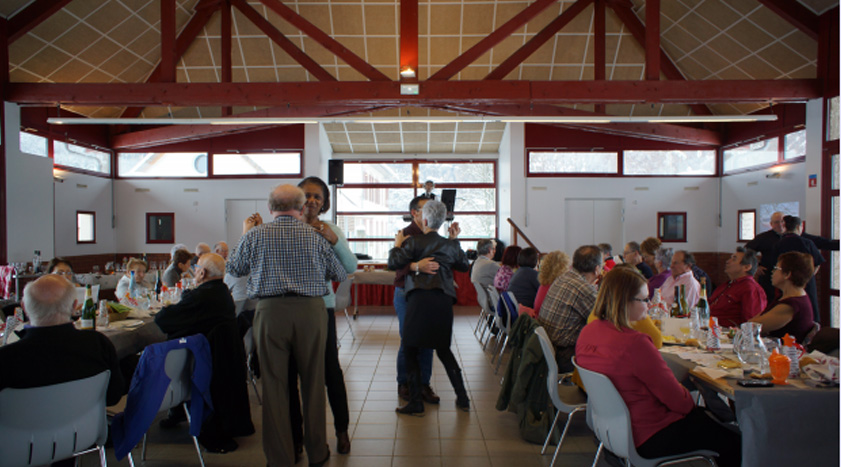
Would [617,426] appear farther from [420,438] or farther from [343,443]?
[343,443]

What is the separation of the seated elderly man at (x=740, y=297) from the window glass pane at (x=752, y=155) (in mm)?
7244

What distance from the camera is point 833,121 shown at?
7.50 metres

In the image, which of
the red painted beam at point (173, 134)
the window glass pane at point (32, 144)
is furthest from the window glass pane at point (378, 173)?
the window glass pane at point (32, 144)

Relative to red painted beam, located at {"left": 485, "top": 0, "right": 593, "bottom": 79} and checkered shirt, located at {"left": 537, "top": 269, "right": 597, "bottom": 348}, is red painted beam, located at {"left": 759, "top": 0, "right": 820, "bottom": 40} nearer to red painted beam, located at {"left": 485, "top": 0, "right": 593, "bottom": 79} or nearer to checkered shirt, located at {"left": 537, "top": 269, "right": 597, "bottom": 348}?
red painted beam, located at {"left": 485, "top": 0, "right": 593, "bottom": 79}

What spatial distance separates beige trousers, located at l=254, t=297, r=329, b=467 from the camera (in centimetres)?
284

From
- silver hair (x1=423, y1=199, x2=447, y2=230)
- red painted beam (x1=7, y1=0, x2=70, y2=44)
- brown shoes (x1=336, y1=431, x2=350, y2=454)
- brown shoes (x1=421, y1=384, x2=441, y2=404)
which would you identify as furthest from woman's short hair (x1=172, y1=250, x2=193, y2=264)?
red painted beam (x1=7, y1=0, x2=70, y2=44)

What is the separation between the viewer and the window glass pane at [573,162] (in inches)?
497

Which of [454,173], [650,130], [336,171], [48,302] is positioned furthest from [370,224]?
[48,302]

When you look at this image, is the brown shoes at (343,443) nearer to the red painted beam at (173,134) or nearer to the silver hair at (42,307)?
the silver hair at (42,307)

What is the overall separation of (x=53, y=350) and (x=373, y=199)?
37.2ft

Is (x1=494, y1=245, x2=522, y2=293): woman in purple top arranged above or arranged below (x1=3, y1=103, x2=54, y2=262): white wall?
below

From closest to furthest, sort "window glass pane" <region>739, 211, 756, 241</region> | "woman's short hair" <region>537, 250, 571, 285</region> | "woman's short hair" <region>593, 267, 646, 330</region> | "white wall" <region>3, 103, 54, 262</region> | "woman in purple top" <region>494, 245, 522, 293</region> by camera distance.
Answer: "woman's short hair" <region>593, 267, 646, 330</region> < "woman's short hair" <region>537, 250, 571, 285</region> < "woman in purple top" <region>494, 245, 522, 293</region> < "white wall" <region>3, 103, 54, 262</region> < "window glass pane" <region>739, 211, 756, 241</region>

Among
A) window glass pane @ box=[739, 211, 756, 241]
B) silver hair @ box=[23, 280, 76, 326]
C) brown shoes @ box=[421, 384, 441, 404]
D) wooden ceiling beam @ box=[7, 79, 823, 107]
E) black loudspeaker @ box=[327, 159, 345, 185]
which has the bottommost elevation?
brown shoes @ box=[421, 384, 441, 404]

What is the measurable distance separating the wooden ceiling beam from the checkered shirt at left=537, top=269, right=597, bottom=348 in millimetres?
4898
